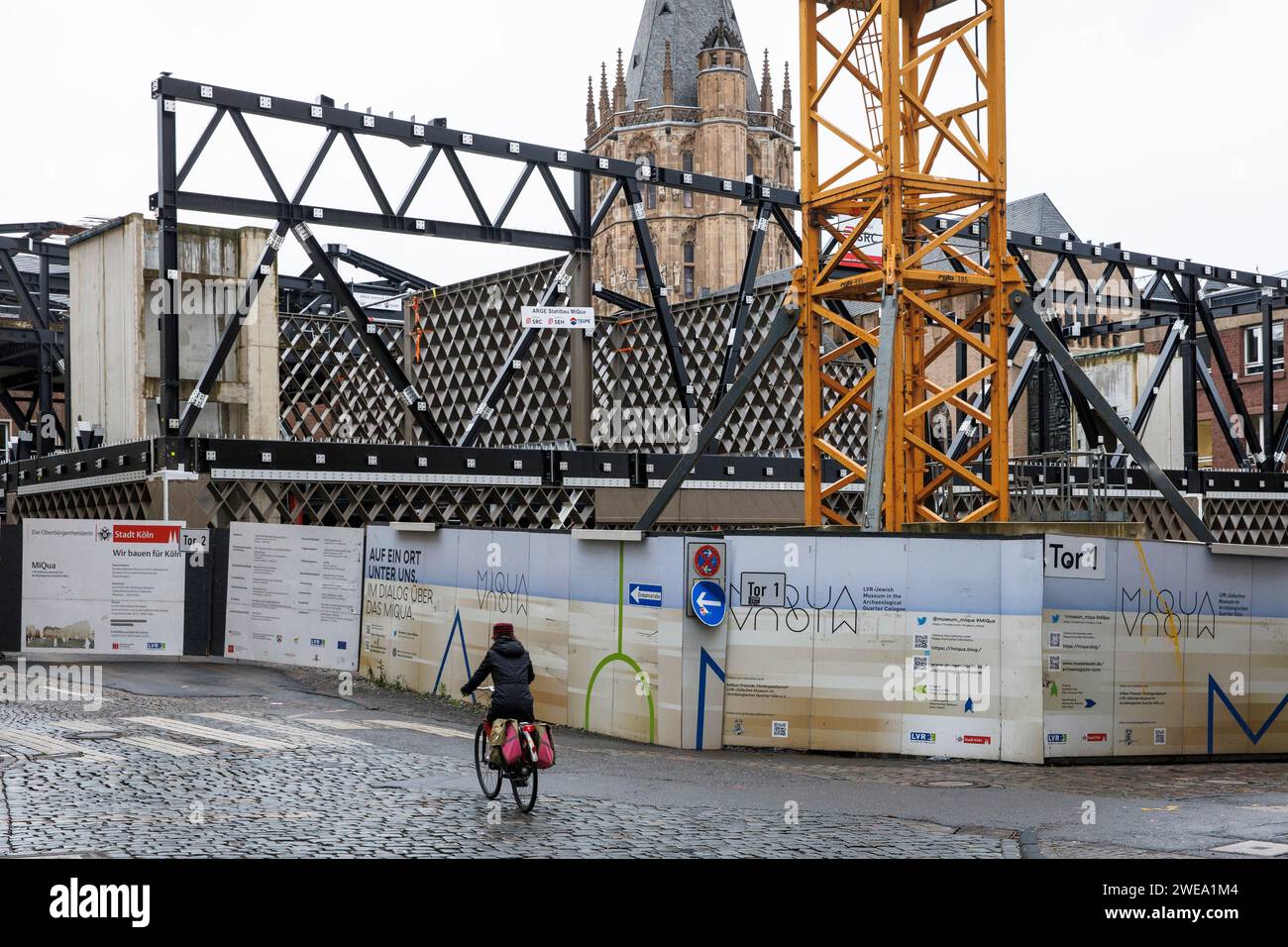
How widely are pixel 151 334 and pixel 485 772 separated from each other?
1603cm

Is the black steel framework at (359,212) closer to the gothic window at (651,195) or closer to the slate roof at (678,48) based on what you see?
the gothic window at (651,195)

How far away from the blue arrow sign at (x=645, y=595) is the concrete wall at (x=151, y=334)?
11814mm

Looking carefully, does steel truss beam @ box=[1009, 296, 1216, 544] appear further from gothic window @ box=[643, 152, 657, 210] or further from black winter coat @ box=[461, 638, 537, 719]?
gothic window @ box=[643, 152, 657, 210]

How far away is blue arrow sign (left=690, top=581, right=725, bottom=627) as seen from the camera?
16812 millimetres

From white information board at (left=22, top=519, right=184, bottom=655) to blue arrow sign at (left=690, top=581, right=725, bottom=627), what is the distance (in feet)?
31.3

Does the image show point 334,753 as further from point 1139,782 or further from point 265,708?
point 1139,782

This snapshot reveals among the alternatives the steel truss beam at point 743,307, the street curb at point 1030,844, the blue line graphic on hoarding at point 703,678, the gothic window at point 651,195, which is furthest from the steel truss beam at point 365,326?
the gothic window at point 651,195

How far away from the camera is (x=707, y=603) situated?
55.3 ft

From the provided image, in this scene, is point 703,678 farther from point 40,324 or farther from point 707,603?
point 40,324

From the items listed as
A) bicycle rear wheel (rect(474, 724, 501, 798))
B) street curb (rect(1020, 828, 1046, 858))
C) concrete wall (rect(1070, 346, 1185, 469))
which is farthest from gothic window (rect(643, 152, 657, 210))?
street curb (rect(1020, 828, 1046, 858))

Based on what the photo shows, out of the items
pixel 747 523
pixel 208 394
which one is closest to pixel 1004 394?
pixel 747 523

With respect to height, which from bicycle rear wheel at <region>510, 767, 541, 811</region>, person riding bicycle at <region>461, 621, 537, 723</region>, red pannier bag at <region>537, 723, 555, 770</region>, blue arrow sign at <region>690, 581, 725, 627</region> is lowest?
bicycle rear wheel at <region>510, 767, 541, 811</region>
